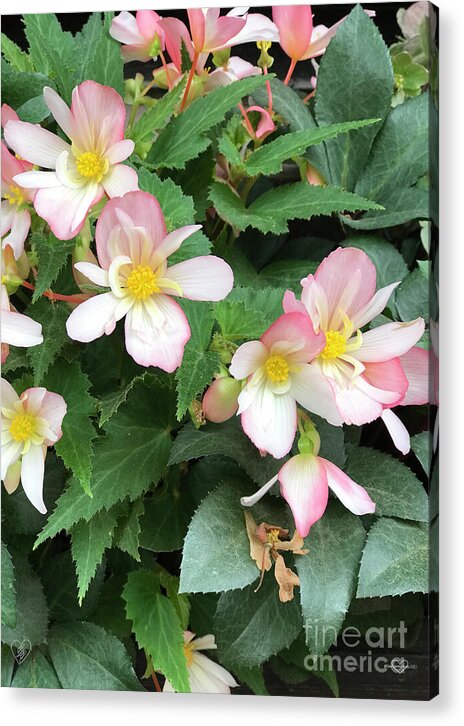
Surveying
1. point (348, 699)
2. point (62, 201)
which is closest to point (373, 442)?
point (348, 699)

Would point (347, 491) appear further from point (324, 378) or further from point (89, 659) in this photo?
point (89, 659)

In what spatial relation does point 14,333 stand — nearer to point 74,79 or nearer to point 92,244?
point 92,244

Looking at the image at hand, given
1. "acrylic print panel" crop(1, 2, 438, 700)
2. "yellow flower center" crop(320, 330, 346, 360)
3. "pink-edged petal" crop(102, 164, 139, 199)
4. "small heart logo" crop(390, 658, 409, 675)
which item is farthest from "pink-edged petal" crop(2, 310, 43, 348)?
"small heart logo" crop(390, 658, 409, 675)

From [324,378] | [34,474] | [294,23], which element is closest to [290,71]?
[294,23]

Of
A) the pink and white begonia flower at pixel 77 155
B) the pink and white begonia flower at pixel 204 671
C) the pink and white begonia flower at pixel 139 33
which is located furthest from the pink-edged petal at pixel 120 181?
the pink and white begonia flower at pixel 204 671

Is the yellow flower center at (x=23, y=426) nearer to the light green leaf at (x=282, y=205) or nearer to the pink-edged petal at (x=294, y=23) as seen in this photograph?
the light green leaf at (x=282, y=205)

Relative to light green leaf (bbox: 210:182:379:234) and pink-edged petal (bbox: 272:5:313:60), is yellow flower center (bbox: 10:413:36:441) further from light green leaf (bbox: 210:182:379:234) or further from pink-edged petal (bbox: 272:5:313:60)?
pink-edged petal (bbox: 272:5:313:60)
